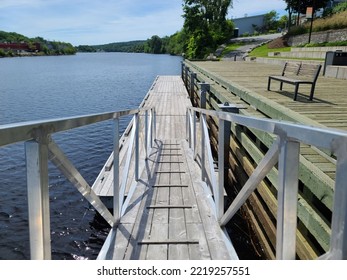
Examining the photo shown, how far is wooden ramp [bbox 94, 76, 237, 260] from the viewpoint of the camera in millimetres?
2801

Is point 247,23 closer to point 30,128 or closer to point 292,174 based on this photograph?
point 292,174

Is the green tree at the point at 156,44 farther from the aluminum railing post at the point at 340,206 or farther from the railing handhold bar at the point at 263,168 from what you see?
the aluminum railing post at the point at 340,206

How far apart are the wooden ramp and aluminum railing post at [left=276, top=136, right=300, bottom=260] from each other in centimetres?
125

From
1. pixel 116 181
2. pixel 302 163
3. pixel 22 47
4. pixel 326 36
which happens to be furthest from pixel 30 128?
pixel 22 47

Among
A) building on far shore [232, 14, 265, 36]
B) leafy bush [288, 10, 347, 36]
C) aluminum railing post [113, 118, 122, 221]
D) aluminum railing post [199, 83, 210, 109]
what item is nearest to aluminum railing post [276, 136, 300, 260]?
aluminum railing post [113, 118, 122, 221]

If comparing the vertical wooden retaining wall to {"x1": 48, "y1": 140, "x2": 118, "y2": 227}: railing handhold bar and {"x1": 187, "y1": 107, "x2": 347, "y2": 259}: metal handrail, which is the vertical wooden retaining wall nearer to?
{"x1": 187, "y1": 107, "x2": 347, "y2": 259}: metal handrail

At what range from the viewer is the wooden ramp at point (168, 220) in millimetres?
2801

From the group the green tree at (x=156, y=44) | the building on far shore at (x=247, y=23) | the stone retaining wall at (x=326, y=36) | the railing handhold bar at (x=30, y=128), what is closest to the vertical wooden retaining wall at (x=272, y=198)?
the railing handhold bar at (x=30, y=128)

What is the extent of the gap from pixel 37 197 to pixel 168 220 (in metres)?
2.12

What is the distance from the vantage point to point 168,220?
344 centimetres

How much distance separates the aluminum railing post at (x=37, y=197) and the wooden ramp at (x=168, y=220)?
4.23ft

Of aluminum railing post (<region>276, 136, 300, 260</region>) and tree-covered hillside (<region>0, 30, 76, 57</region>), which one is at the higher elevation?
tree-covered hillside (<region>0, 30, 76, 57</region>)
